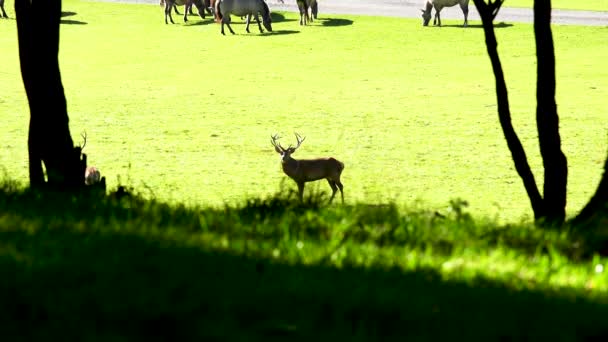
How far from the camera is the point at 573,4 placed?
3828 centimetres

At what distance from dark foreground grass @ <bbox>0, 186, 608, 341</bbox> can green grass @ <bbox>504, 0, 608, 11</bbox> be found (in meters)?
32.5

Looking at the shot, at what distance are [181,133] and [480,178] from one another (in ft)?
17.3

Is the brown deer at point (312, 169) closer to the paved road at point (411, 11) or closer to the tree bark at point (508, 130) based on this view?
the tree bark at point (508, 130)

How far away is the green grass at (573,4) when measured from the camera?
37.5 meters

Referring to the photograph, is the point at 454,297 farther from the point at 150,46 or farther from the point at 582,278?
the point at 150,46

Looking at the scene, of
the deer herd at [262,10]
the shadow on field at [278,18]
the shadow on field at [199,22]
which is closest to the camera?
the deer herd at [262,10]

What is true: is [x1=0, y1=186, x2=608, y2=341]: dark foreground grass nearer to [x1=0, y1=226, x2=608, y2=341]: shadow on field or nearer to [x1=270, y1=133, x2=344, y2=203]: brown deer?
[x1=0, y1=226, x2=608, y2=341]: shadow on field

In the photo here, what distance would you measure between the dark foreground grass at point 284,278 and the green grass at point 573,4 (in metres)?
32.5

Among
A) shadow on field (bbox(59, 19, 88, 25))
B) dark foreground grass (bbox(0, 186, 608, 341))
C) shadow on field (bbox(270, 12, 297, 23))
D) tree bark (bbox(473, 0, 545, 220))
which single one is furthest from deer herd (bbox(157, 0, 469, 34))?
dark foreground grass (bbox(0, 186, 608, 341))

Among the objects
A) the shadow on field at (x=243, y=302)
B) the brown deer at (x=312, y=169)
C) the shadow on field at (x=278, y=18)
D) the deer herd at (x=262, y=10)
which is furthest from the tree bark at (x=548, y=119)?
the shadow on field at (x=278, y=18)

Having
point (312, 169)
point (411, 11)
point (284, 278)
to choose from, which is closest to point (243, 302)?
point (284, 278)

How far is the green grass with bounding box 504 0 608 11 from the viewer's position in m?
37.5

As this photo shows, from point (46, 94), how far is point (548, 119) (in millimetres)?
3620

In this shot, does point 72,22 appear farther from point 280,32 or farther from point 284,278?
point 284,278
